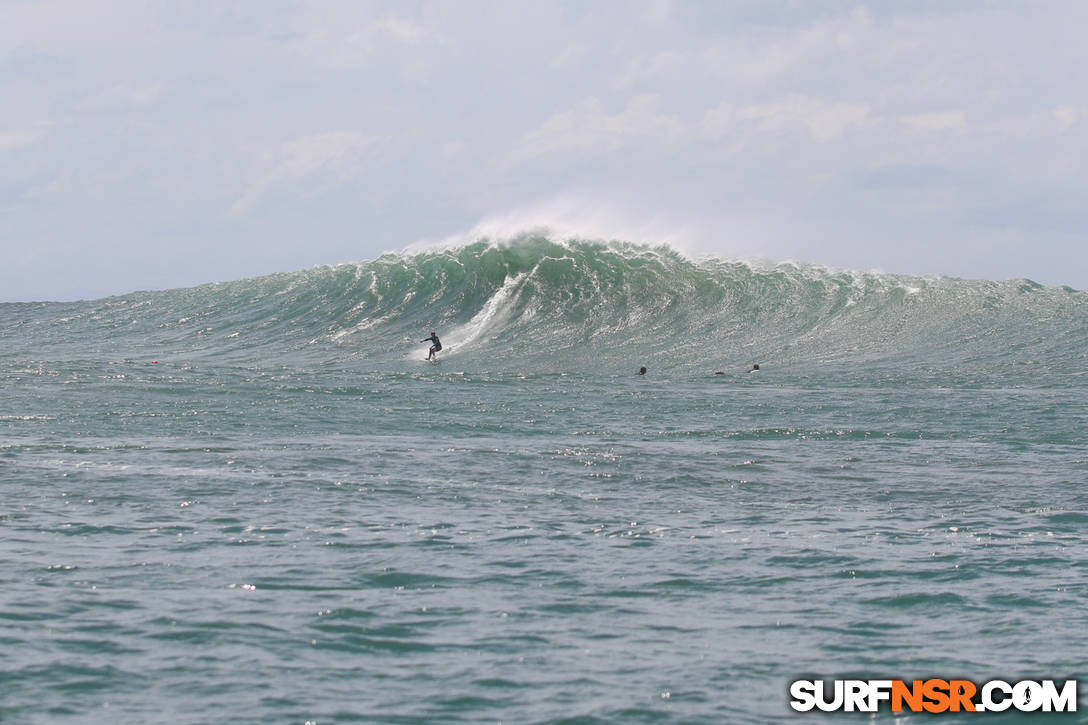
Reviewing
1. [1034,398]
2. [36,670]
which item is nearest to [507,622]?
[36,670]

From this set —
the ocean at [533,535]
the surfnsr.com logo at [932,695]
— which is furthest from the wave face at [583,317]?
the surfnsr.com logo at [932,695]

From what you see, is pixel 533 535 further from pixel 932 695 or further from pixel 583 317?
pixel 583 317

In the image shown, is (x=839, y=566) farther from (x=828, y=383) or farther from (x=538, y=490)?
(x=828, y=383)

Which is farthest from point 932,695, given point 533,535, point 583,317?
point 583,317

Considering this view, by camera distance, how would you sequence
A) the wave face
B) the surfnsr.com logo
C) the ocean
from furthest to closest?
the wave face → the ocean → the surfnsr.com logo

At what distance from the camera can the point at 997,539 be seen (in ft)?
45.1

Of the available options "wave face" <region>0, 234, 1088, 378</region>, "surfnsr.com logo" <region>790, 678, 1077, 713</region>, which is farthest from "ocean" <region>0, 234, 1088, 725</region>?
"wave face" <region>0, 234, 1088, 378</region>

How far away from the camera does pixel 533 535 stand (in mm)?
13609

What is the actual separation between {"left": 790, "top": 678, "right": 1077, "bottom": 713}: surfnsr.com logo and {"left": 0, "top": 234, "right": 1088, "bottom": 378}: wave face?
26.0 metres

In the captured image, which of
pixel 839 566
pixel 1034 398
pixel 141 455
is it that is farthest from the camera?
pixel 1034 398

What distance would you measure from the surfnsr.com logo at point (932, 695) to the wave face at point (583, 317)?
25964 mm

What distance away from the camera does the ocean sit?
28.6 ft

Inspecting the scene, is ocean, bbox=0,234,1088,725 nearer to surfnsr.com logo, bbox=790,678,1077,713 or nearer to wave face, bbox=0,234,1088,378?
surfnsr.com logo, bbox=790,678,1077,713

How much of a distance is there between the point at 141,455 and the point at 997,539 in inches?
501
